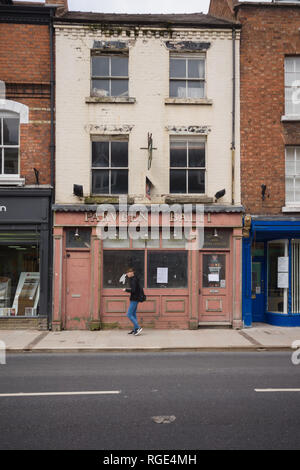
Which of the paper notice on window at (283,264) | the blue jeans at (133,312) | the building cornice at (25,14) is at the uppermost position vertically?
the building cornice at (25,14)

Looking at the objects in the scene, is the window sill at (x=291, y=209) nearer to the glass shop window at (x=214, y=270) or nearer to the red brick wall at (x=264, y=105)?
the red brick wall at (x=264, y=105)

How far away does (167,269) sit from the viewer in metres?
13.2

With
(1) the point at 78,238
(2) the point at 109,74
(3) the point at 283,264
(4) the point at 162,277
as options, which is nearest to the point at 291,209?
(3) the point at 283,264

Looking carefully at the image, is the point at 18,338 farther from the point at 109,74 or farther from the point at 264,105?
the point at 264,105

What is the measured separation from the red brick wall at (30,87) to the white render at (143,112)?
453mm

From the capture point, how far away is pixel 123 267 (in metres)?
13.2

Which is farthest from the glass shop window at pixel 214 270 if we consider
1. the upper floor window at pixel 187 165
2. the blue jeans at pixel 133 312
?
the blue jeans at pixel 133 312

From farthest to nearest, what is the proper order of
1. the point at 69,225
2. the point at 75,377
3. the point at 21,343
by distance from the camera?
the point at 69,225
the point at 21,343
the point at 75,377

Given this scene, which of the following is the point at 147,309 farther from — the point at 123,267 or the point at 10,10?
the point at 10,10

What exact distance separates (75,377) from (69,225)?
6024 mm

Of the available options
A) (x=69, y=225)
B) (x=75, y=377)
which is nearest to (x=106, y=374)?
(x=75, y=377)

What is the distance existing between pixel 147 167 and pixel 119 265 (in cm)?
328

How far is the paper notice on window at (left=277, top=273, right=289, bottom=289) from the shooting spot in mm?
13547

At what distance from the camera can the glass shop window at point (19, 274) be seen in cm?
1300
